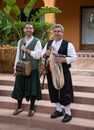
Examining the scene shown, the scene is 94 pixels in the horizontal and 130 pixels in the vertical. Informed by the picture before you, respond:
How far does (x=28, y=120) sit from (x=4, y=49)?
308 centimetres

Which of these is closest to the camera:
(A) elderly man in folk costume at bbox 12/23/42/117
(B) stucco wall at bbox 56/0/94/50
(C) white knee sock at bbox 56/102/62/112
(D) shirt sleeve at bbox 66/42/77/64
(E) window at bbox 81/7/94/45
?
(D) shirt sleeve at bbox 66/42/77/64

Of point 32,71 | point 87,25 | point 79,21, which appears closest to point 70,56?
point 32,71

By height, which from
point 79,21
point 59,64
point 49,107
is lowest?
point 49,107

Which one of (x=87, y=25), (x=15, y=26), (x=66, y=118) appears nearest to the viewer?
(x=66, y=118)

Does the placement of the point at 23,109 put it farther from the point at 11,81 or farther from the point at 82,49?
the point at 82,49

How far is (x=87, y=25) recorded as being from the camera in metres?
16.2

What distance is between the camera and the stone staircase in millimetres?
6508

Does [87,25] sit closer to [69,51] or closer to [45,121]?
[45,121]

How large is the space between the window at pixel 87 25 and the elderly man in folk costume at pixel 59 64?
997 centimetres

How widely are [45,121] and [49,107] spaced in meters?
0.49

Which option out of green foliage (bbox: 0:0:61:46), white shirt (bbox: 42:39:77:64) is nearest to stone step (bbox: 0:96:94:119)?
white shirt (bbox: 42:39:77:64)

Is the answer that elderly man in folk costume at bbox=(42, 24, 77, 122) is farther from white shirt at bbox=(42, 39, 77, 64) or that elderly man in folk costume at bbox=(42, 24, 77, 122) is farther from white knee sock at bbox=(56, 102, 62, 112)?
white knee sock at bbox=(56, 102, 62, 112)

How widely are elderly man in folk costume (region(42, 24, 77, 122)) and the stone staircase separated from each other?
0.42 meters

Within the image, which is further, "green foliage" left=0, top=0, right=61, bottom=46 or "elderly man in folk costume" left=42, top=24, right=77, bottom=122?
"green foliage" left=0, top=0, right=61, bottom=46
